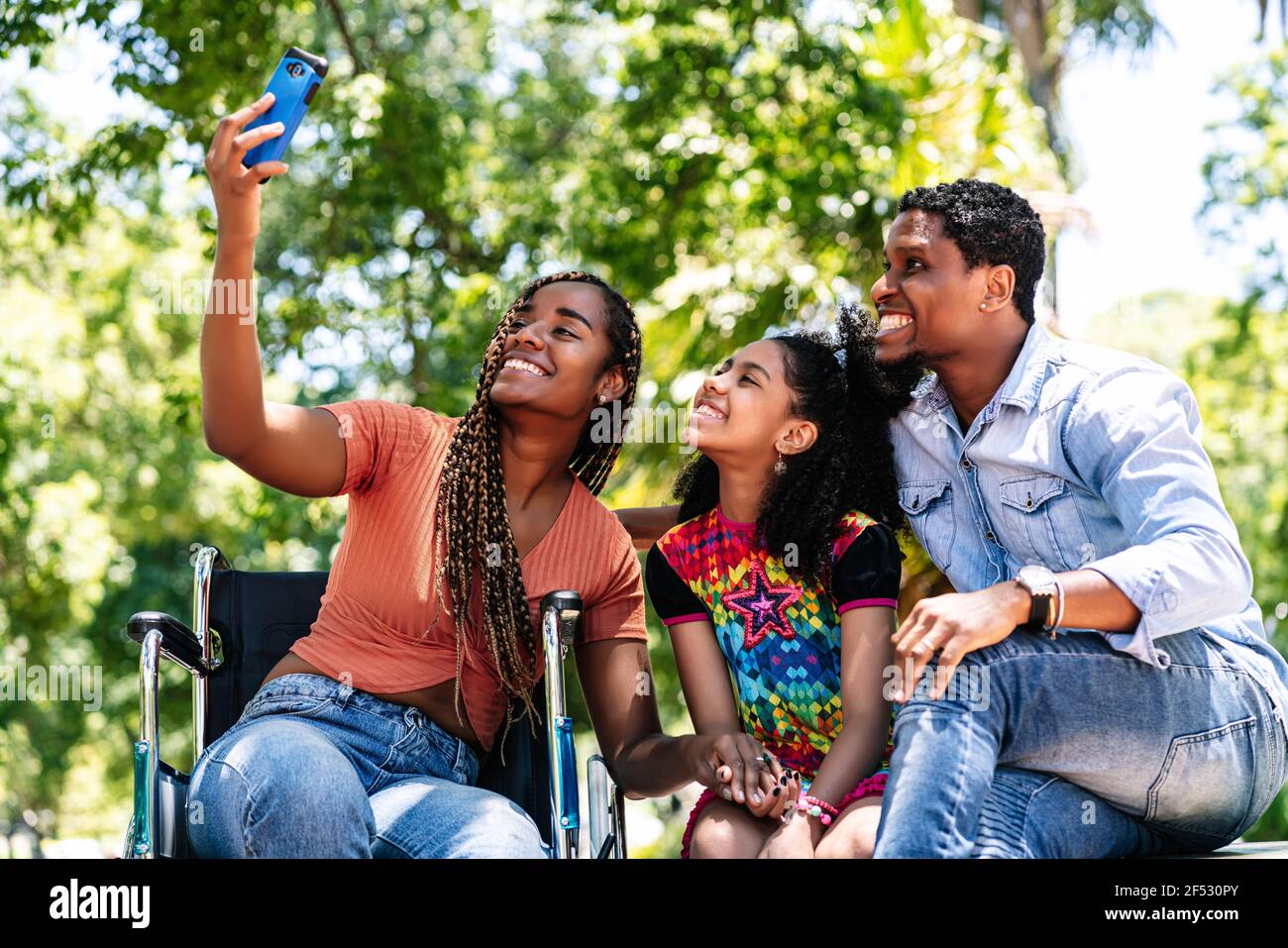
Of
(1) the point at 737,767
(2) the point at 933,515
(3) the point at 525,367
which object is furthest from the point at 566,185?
(1) the point at 737,767

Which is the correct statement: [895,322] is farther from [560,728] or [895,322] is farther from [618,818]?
[618,818]

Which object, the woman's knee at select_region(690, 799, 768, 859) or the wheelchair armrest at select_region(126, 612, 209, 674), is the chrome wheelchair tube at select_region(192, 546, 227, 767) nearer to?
the wheelchair armrest at select_region(126, 612, 209, 674)

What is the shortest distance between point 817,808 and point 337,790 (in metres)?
0.98

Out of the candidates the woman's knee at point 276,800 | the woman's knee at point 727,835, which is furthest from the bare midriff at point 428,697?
the woman's knee at point 727,835

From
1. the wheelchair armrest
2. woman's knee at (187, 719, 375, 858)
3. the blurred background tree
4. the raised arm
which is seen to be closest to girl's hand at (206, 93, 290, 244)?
the raised arm

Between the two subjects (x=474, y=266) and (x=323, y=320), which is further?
(x=474, y=266)

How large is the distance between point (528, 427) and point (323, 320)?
243 inches

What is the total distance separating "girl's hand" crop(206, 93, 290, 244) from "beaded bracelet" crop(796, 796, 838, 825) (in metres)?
1.58

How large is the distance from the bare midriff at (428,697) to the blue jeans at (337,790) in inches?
1.1

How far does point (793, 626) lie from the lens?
309cm

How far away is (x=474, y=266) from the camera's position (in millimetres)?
9852
